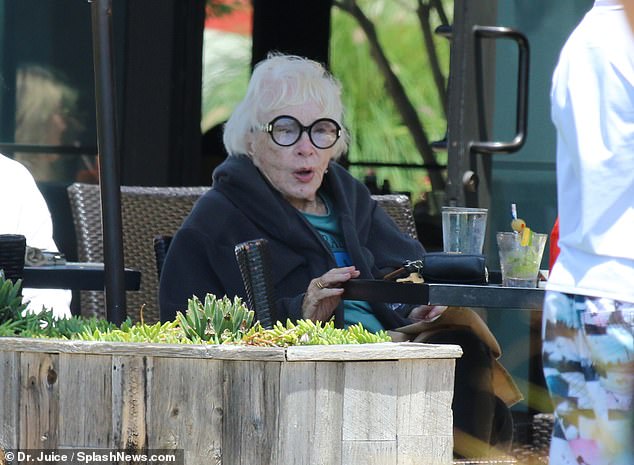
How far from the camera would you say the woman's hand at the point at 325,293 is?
3.18m

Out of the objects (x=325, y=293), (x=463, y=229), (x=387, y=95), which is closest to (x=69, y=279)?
(x=325, y=293)

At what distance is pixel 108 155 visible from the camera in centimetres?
282

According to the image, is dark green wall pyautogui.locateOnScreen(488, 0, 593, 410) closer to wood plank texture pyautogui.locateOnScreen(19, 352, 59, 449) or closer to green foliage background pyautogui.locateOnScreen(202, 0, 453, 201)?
green foliage background pyautogui.locateOnScreen(202, 0, 453, 201)

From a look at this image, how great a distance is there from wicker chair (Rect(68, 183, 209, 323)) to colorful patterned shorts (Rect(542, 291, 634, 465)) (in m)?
2.34

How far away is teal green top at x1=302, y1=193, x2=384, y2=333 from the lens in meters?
3.58

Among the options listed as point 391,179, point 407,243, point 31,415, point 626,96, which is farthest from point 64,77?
point 626,96

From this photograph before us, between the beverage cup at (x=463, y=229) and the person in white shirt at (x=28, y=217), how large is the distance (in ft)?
3.59

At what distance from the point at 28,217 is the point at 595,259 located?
6.75 feet

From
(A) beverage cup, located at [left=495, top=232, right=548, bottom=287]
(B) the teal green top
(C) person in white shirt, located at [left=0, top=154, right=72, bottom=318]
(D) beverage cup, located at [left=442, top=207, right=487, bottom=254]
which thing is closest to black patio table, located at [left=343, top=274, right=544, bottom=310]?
(A) beverage cup, located at [left=495, top=232, right=548, bottom=287]

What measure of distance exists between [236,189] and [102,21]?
2.88 feet

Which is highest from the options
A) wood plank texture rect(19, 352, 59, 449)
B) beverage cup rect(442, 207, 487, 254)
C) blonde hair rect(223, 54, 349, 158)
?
blonde hair rect(223, 54, 349, 158)

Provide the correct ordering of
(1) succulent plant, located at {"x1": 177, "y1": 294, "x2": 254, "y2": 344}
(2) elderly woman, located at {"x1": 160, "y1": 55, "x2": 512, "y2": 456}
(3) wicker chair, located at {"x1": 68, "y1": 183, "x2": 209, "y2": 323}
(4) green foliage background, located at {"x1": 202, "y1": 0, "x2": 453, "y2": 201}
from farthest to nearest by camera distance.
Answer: (4) green foliage background, located at {"x1": 202, "y1": 0, "x2": 453, "y2": 201}
(3) wicker chair, located at {"x1": 68, "y1": 183, "x2": 209, "y2": 323}
(2) elderly woman, located at {"x1": 160, "y1": 55, "x2": 512, "y2": 456}
(1) succulent plant, located at {"x1": 177, "y1": 294, "x2": 254, "y2": 344}

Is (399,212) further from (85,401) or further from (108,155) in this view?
(85,401)

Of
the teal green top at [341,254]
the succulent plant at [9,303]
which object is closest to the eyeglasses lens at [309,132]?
the teal green top at [341,254]
